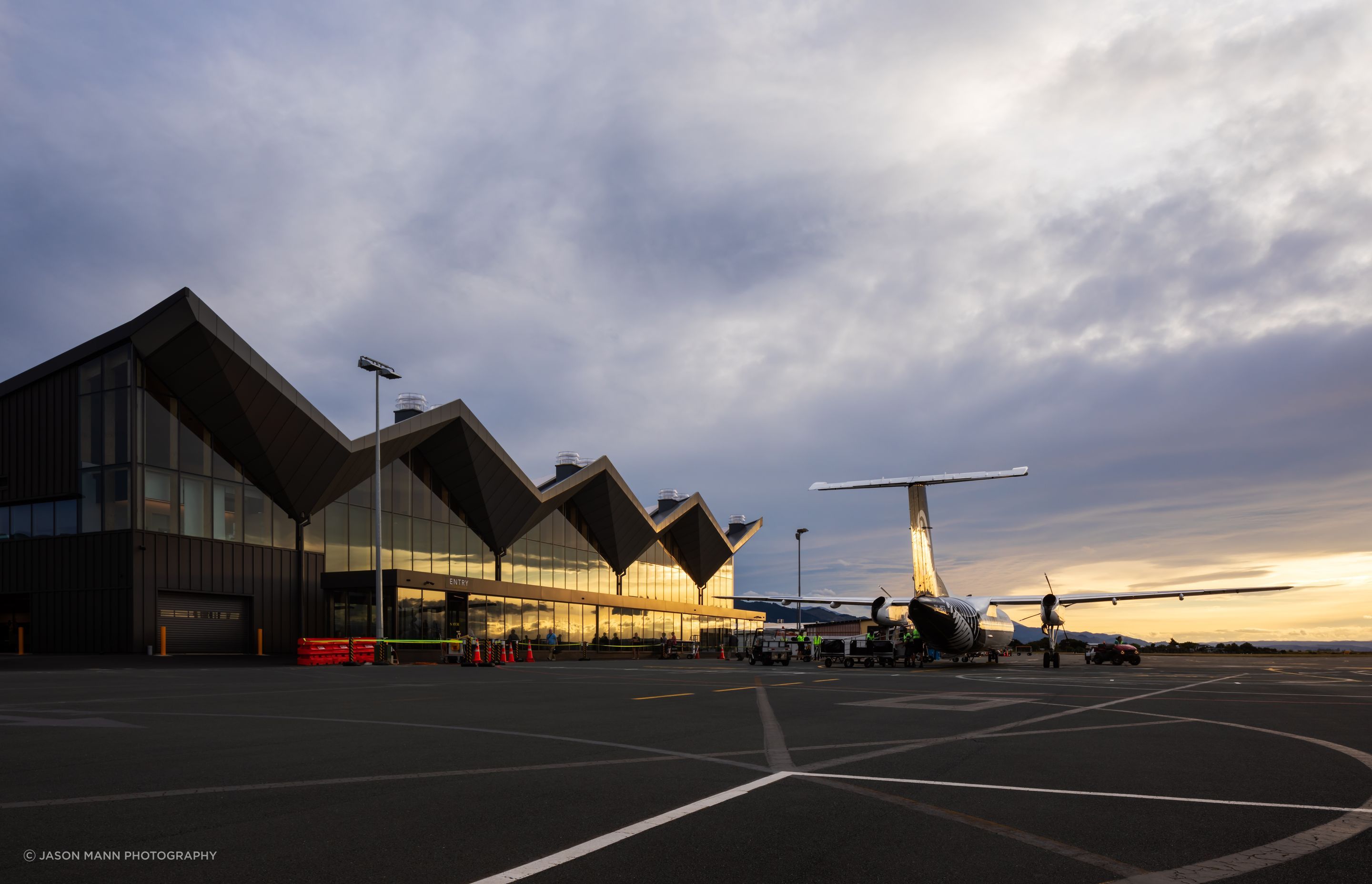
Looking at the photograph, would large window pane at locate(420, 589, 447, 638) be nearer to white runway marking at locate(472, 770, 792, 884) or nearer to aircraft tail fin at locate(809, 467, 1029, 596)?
aircraft tail fin at locate(809, 467, 1029, 596)

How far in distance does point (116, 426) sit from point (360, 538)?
1340 cm

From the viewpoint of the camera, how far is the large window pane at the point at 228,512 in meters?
39.8

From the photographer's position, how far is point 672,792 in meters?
7.18

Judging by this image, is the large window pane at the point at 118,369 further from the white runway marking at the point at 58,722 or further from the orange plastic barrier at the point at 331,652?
the white runway marking at the point at 58,722

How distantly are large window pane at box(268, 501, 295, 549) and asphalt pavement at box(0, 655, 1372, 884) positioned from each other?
27649 mm

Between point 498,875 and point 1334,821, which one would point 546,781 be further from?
point 1334,821

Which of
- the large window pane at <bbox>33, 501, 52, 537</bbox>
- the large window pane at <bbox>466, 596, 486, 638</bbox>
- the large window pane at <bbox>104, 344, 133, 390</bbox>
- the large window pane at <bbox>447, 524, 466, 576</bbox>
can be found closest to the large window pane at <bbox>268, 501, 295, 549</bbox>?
the large window pane at <bbox>33, 501, 52, 537</bbox>

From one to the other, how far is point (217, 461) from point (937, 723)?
36.4 m

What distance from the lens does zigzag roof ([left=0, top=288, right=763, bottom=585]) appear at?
3581cm

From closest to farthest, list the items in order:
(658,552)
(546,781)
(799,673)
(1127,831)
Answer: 1. (1127,831)
2. (546,781)
3. (799,673)
4. (658,552)

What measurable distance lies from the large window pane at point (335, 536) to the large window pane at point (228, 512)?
433 centimetres

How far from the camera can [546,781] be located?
7.61m

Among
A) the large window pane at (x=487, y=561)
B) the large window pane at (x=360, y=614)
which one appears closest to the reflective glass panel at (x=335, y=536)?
the large window pane at (x=360, y=614)

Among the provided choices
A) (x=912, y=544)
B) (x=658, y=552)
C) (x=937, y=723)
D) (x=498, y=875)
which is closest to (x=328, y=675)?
(x=937, y=723)
